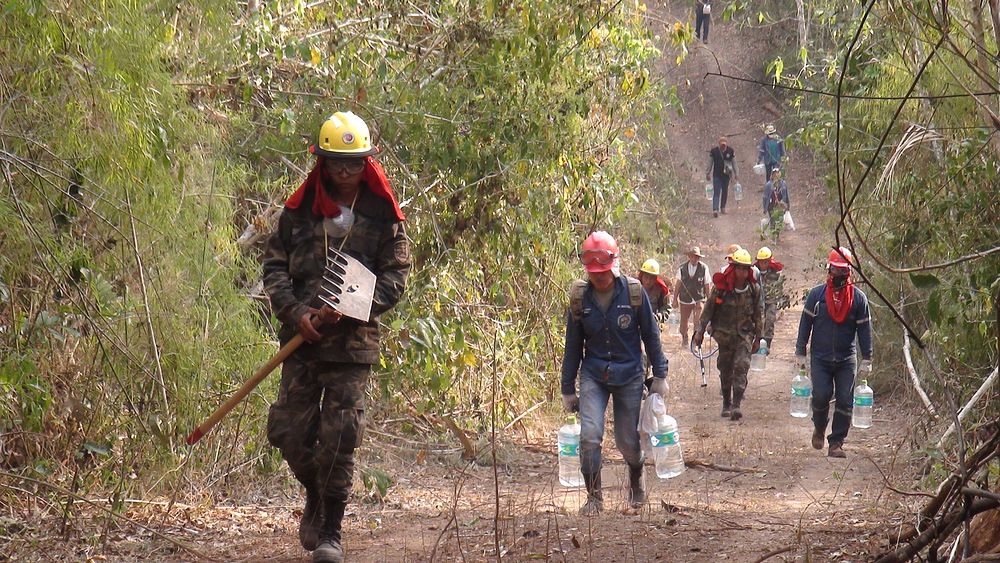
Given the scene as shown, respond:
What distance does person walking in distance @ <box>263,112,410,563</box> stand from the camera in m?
5.73

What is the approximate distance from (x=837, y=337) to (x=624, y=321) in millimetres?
3651

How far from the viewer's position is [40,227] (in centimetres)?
632

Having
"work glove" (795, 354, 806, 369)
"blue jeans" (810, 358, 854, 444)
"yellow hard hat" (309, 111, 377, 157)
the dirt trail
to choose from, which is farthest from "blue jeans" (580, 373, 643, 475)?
"work glove" (795, 354, 806, 369)

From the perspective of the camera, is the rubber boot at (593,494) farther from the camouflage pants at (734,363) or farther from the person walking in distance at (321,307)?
the camouflage pants at (734,363)

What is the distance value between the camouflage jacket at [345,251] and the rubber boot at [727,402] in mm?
8063

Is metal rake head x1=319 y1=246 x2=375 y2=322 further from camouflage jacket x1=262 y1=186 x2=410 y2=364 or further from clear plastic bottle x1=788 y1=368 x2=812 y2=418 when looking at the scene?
clear plastic bottle x1=788 y1=368 x2=812 y2=418

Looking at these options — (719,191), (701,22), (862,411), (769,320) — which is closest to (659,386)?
(862,411)

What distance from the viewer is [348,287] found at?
561 centimetres

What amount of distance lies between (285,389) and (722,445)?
21.6ft

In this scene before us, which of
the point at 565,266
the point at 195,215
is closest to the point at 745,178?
the point at 565,266

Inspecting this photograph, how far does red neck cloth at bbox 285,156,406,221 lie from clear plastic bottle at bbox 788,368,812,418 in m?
8.38

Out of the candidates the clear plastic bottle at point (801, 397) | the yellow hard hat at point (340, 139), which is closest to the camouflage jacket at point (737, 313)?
the clear plastic bottle at point (801, 397)

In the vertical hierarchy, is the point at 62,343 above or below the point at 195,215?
below

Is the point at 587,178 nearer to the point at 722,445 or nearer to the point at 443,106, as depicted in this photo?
the point at 443,106
